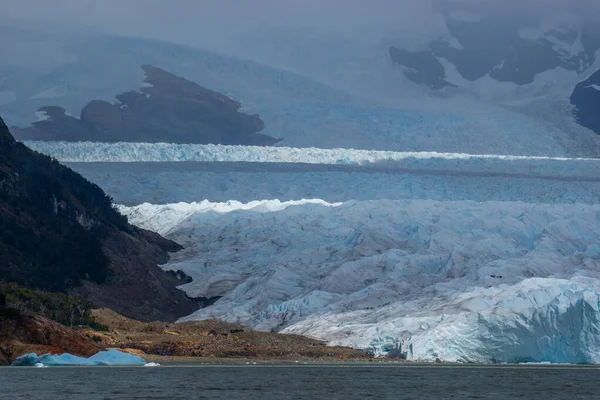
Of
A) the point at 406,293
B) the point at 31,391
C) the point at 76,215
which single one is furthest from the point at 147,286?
the point at 31,391

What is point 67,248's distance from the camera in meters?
70.8

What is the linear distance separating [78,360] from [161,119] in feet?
191

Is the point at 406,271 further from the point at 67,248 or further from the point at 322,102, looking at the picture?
the point at 322,102

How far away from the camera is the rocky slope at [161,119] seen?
102625mm

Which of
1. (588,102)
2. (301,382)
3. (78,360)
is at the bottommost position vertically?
(78,360)

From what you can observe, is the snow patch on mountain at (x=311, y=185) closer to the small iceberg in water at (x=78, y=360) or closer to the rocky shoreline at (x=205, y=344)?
the rocky shoreline at (x=205, y=344)

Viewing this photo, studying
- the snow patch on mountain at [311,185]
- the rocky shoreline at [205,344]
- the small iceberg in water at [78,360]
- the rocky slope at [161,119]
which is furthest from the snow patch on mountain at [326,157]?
the small iceberg in water at [78,360]

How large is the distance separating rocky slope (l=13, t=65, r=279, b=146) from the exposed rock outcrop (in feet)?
89.0

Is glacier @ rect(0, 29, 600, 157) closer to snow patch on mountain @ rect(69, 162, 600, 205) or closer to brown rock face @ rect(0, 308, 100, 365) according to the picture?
snow patch on mountain @ rect(69, 162, 600, 205)

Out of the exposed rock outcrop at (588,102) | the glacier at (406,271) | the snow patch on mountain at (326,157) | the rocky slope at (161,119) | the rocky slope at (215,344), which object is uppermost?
the exposed rock outcrop at (588,102)

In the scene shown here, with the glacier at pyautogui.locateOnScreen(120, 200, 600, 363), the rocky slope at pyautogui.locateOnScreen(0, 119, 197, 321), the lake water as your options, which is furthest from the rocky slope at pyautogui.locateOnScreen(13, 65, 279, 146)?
the lake water

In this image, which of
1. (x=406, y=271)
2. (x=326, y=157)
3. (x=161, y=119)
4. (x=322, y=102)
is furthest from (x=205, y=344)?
(x=161, y=119)

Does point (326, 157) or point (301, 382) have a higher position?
point (326, 157)

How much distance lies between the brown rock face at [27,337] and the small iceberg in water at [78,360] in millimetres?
307
